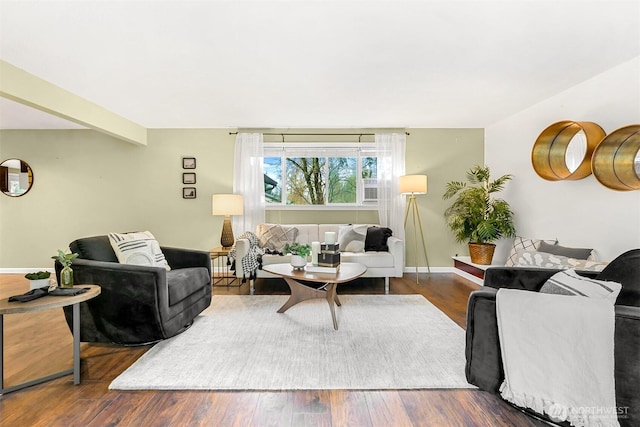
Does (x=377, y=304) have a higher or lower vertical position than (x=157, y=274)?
lower

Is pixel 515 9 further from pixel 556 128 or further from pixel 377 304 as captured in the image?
pixel 377 304

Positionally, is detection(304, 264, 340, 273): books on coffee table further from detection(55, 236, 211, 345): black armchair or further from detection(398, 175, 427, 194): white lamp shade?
detection(398, 175, 427, 194): white lamp shade

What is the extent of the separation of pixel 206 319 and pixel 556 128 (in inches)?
163

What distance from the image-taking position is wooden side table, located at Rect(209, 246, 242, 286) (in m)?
4.22

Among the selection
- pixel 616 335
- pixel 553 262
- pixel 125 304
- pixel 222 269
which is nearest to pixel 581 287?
pixel 616 335

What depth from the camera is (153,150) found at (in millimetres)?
5031

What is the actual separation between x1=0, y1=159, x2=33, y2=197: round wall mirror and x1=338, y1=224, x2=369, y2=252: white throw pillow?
5.07 m

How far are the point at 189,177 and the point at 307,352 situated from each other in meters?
3.79

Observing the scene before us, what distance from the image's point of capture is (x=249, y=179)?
4934 millimetres

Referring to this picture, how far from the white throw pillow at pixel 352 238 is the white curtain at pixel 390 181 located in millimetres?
661

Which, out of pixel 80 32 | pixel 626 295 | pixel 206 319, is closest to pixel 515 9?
pixel 626 295

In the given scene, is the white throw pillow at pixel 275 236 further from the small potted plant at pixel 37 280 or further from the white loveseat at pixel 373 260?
the small potted plant at pixel 37 280

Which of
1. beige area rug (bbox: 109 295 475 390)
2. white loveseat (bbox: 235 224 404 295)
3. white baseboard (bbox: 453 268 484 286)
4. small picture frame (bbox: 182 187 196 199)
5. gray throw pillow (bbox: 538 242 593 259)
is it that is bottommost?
beige area rug (bbox: 109 295 475 390)

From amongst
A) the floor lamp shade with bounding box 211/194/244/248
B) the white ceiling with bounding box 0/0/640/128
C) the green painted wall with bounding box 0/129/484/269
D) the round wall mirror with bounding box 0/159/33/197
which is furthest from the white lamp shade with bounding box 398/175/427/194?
the round wall mirror with bounding box 0/159/33/197
